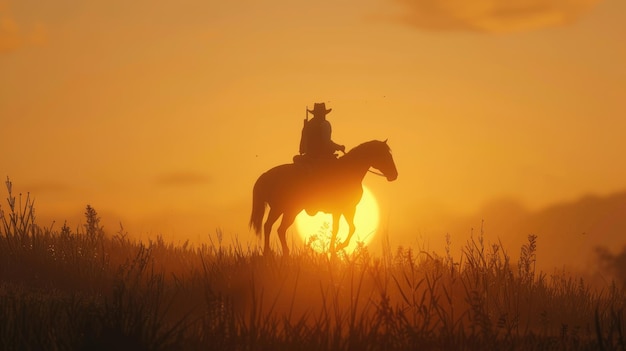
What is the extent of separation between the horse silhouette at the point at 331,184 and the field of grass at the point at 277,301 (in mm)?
2028

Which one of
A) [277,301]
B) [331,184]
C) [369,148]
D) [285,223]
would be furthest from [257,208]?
[277,301]

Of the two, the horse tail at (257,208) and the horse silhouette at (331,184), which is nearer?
the horse silhouette at (331,184)

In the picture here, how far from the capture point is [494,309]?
873 centimetres

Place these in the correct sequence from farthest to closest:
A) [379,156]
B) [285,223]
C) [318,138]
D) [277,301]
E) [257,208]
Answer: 1. [257,208]
2. [285,223]
3. [379,156]
4. [318,138]
5. [277,301]

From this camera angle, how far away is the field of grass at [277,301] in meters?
6.29

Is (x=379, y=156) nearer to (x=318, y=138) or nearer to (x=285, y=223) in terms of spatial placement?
(x=318, y=138)

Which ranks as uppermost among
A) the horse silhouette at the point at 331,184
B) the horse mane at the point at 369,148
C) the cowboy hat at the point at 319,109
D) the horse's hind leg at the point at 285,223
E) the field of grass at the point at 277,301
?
the cowboy hat at the point at 319,109

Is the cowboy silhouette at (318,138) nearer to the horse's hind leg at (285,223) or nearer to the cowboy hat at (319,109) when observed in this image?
the cowboy hat at (319,109)

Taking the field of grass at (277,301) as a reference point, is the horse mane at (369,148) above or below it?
above

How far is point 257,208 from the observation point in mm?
14656

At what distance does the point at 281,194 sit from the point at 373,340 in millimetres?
7911

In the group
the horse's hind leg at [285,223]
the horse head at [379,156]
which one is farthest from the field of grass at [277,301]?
the horse head at [379,156]

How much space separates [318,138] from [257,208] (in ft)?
5.53

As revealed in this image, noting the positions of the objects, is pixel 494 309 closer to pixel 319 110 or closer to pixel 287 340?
pixel 287 340
